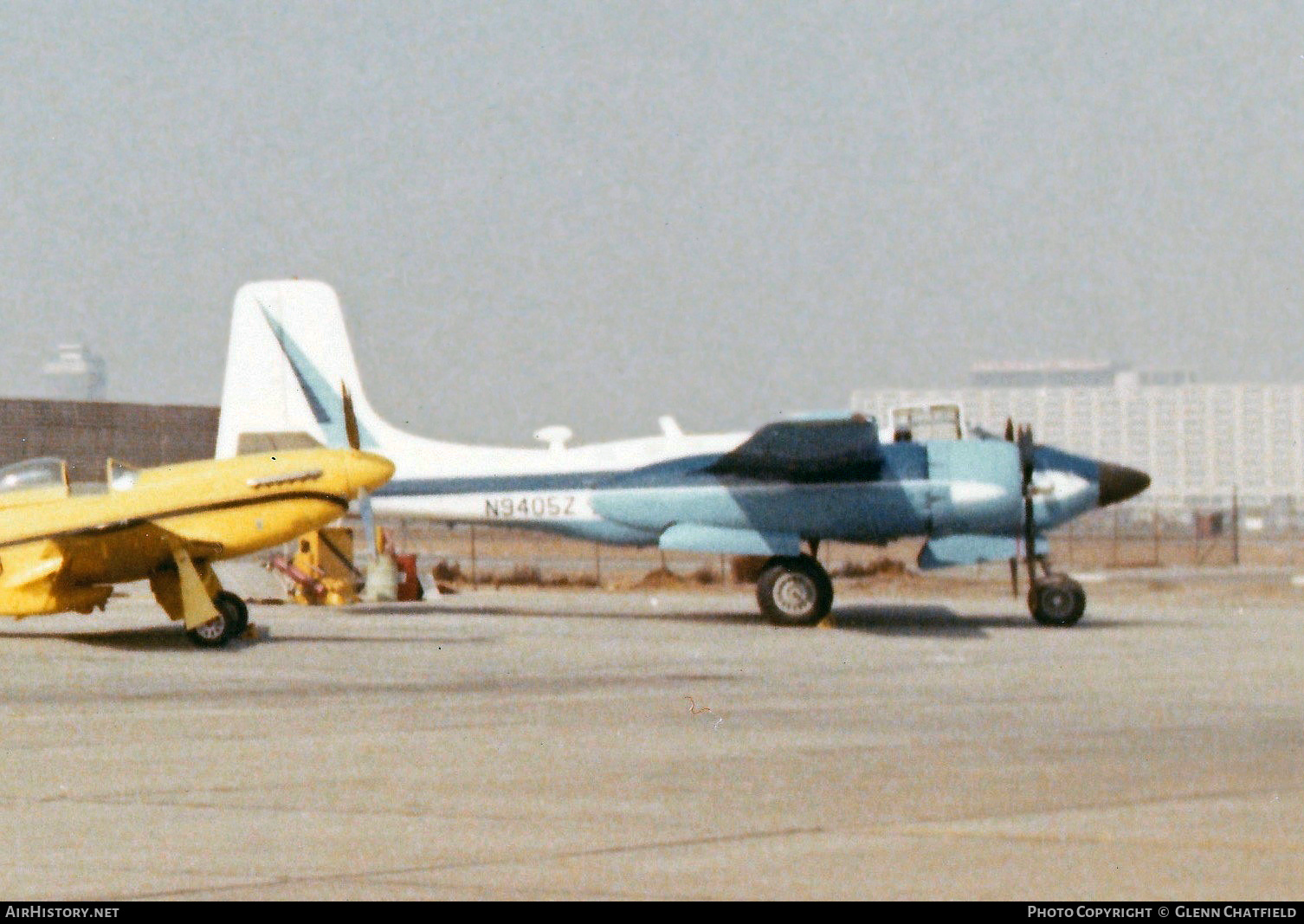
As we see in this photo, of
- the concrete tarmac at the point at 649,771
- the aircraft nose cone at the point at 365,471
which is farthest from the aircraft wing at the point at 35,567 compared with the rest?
the aircraft nose cone at the point at 365,471

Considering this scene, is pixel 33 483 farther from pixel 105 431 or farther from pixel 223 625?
pixel 105 431

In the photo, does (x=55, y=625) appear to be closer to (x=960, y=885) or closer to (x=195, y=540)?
(x=195, y=540)

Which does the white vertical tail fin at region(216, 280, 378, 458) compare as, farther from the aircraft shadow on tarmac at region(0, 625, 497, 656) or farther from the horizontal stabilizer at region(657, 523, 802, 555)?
the horizontal stabilizer at region(657, 523, 802, 555)

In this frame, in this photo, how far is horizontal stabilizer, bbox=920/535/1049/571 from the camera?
24812mm

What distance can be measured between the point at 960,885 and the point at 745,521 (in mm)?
18354

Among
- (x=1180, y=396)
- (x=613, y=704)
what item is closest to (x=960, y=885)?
(x=613, y=704)

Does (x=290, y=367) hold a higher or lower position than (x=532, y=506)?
higher

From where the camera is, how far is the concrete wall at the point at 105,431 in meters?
46.6

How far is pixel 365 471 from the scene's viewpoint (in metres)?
20.4

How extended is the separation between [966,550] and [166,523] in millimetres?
11261

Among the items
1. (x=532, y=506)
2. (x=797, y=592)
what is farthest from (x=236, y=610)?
(x=797, y=592)

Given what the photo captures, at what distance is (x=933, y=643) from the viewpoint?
854 inches

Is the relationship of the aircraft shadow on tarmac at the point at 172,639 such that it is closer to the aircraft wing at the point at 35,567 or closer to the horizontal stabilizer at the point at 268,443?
the aircraft wing at the point at 35,567

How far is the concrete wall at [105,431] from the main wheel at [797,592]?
26.4m
